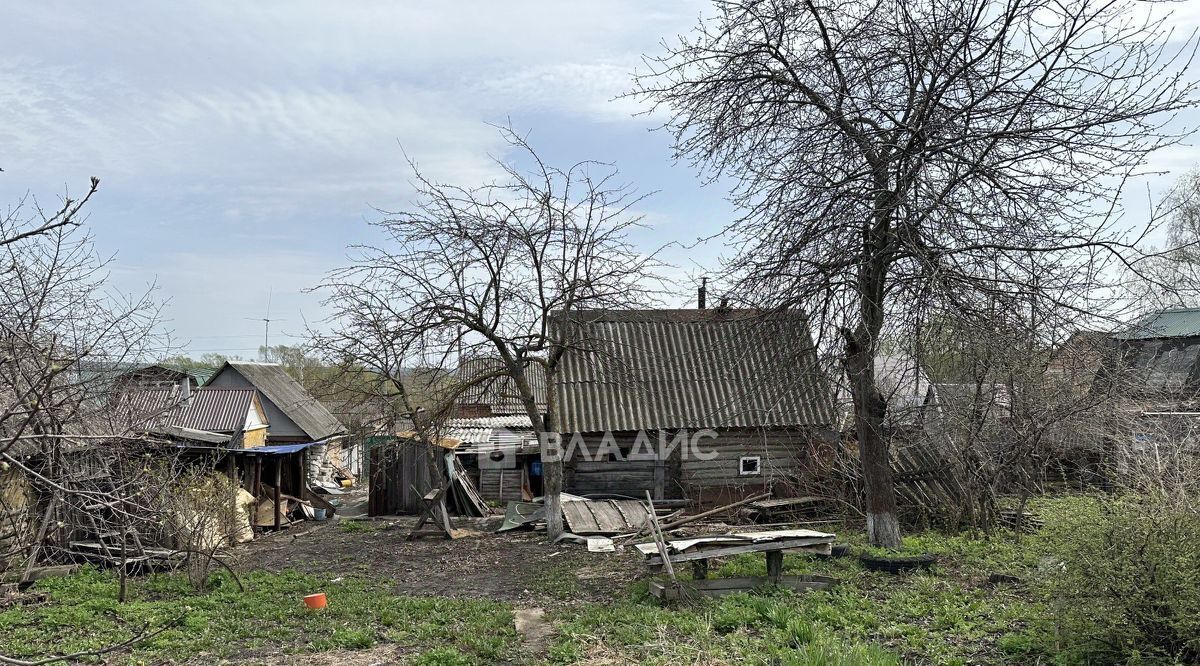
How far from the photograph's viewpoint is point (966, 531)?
503 inches

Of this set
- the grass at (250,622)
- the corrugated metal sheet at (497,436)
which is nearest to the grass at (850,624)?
the grass at (250,622)

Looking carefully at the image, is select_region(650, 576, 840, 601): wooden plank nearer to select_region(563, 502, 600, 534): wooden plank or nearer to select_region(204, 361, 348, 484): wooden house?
select_region(563, 502, 600, 534): wooden plank

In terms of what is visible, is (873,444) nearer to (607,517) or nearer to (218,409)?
(607,517)

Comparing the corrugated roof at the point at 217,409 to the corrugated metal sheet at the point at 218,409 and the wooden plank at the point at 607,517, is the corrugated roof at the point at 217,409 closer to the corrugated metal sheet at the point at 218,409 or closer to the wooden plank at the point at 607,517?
the corrugated metal sheet at the point at 218,409

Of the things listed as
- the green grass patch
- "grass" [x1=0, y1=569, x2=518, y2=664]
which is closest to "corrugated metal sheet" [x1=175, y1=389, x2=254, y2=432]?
the green grass patch

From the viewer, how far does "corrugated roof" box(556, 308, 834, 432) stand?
59.4 feet

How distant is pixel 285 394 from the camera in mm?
32625

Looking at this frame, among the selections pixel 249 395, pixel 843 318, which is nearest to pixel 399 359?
pixel 843 318

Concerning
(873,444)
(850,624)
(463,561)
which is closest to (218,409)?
(463,561)

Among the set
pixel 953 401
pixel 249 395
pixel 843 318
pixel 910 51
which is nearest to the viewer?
pixel 910 51

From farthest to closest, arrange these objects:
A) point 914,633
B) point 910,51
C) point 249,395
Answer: point 249,395
point 910,51
point 914,633

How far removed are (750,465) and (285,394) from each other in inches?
841

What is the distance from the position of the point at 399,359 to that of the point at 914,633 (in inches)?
377

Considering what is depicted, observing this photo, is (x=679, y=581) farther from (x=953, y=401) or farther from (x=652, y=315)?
(x=652, y=315)
